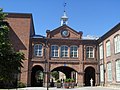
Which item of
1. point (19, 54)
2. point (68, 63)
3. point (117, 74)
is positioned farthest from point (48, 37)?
point (19, 54)

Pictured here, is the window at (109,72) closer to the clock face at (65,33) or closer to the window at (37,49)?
the clock face at (65,33)

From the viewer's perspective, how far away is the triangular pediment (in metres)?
43.8

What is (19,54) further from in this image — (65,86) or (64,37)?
(64,37)

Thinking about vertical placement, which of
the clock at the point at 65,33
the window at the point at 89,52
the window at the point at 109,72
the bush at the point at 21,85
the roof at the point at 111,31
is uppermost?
the clock at the point at 65,33

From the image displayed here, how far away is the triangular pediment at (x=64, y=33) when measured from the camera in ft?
144

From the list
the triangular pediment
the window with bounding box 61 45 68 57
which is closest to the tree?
the window with bounding box 61 45 68 57

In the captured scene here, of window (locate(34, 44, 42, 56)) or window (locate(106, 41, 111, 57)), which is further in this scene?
window (locate(34, 44, 42, 56))

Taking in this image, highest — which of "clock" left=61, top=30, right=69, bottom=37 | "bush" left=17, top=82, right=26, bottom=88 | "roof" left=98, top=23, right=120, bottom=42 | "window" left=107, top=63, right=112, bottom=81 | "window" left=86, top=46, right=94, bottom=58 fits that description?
"clock" left=61, top=30, right=69, bottom=37

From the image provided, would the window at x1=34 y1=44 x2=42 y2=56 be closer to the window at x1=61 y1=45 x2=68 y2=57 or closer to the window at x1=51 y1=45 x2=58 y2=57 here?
the window at x1=51 y1=45 x2=58 y2=57

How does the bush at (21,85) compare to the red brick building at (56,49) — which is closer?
the bush at (21,85)

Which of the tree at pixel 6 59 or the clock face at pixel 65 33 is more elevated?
the clock face at pixel 65 33

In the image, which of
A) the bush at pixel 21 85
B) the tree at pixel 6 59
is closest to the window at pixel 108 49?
the bush at pixel 21 85

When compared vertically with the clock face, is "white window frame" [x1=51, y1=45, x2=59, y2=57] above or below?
below

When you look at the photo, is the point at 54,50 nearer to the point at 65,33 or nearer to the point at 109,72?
the point at 65,33
